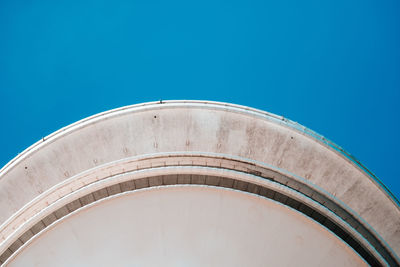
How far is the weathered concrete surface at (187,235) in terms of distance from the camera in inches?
518

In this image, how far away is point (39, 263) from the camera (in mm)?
13125

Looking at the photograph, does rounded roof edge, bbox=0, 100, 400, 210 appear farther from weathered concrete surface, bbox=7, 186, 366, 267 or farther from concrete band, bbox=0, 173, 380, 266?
weathered concrete surface, bbox=7, 186, 366, 267

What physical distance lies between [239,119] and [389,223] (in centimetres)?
558

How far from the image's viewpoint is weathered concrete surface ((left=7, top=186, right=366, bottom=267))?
43.2 ft

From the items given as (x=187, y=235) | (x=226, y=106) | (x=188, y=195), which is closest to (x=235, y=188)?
(x=188, y=195)

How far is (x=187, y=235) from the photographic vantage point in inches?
524

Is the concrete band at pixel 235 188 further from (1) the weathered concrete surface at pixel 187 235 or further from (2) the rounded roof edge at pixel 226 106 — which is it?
(2) the rounded roof edge at pixel 226 106

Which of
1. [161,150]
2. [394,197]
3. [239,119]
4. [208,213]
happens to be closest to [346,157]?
[394,197]

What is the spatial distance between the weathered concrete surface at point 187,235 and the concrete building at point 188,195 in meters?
Answer: 0.03

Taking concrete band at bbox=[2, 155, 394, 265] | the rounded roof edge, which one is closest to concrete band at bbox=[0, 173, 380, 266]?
concrete band at bbox=[2, 155, 394, 265]

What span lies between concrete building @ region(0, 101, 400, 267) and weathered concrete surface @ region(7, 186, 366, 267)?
0.03 m

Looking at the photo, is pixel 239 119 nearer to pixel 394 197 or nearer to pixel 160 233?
pixel 160 233

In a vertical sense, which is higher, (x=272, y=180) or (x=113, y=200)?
(x=272, y=180)

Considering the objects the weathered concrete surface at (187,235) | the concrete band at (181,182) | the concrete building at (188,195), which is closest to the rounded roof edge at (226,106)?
the concrete building at (188,195)
